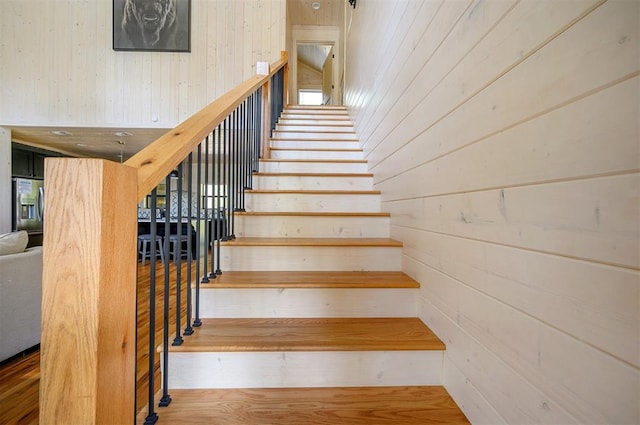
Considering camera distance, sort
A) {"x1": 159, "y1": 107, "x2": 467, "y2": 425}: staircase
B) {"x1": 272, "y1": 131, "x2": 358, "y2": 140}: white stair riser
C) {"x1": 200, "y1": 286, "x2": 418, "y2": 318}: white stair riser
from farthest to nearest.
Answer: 1. {"x1": 272, "y1": 131, "x2": 358, "y2": 140}: white stair riser
2. {"x1": 200, "y1": 286, "x2": 418, "y2": 318}: white stair riser
3. {"x1": 159, "y1": 107, "x2": 467, "y2": 425}: staircase

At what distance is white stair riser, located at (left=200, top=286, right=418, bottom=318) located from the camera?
129 centimetres

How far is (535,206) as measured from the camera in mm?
662

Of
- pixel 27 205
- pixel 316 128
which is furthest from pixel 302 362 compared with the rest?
pixel 27 205

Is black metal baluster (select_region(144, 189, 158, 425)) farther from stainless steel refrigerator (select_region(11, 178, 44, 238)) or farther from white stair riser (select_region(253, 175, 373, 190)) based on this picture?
stainless steel refrigerator (select_region(11, 178, 44, 238))

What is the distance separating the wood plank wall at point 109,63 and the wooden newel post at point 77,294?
4237 millimetres

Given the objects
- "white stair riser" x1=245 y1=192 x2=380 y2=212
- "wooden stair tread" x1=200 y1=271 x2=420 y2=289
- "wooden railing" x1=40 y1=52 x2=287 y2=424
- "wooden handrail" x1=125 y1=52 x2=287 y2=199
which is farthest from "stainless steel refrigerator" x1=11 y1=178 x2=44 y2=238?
"wooden railing" x1=40 y1=52 x2=287 y2=424

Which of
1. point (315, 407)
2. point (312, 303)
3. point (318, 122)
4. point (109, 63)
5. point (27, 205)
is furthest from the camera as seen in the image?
point (27, 205)

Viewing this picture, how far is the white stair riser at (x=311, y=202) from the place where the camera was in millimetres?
2027

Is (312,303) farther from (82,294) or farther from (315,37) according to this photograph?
(315,37)

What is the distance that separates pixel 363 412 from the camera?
950 millimetres

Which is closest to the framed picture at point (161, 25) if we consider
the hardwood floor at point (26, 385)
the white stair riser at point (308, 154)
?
the white stair riser at point (308, 154)

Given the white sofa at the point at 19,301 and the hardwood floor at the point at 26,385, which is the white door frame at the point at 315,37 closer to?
the white sofa at the point at 19,301

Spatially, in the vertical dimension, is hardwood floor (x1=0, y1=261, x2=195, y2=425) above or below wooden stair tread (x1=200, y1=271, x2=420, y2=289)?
below

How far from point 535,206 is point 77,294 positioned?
1.00 meters
